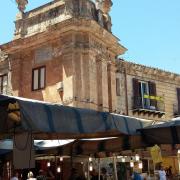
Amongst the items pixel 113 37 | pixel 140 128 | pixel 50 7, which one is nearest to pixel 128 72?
pixel 113 37

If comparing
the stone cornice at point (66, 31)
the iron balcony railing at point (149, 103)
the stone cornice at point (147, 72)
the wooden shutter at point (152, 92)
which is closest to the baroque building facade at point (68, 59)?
the stone cornice at point (66, 31)

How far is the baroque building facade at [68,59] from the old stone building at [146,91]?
0.24 ft

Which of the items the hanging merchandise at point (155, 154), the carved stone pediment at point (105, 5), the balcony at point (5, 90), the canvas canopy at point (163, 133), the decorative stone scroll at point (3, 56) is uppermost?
the carved stone pediment at point (105, 5)

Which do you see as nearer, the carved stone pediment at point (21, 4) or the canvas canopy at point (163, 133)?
the canvas canopy at point (163, 133)

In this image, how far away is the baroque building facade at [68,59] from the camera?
18109 millimetres

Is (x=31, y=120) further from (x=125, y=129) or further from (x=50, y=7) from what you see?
(x=50, y=7)

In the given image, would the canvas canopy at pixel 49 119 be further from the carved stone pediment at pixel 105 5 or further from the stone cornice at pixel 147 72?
the stone cornice at pixel 147 72

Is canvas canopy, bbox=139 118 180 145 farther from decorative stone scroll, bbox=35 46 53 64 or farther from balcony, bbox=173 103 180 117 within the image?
balcony, bbox=173 103 180 117

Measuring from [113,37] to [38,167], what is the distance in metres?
8.27

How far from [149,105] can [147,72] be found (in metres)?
2.33

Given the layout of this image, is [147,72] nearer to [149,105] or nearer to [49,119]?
[149,105]

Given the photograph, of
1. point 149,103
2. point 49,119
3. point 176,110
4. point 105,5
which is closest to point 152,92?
point 149,103

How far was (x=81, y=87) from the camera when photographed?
17.8 metres

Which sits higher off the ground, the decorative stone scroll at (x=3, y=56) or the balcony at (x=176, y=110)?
the decorative stone scroll at (x=3, y=56)
